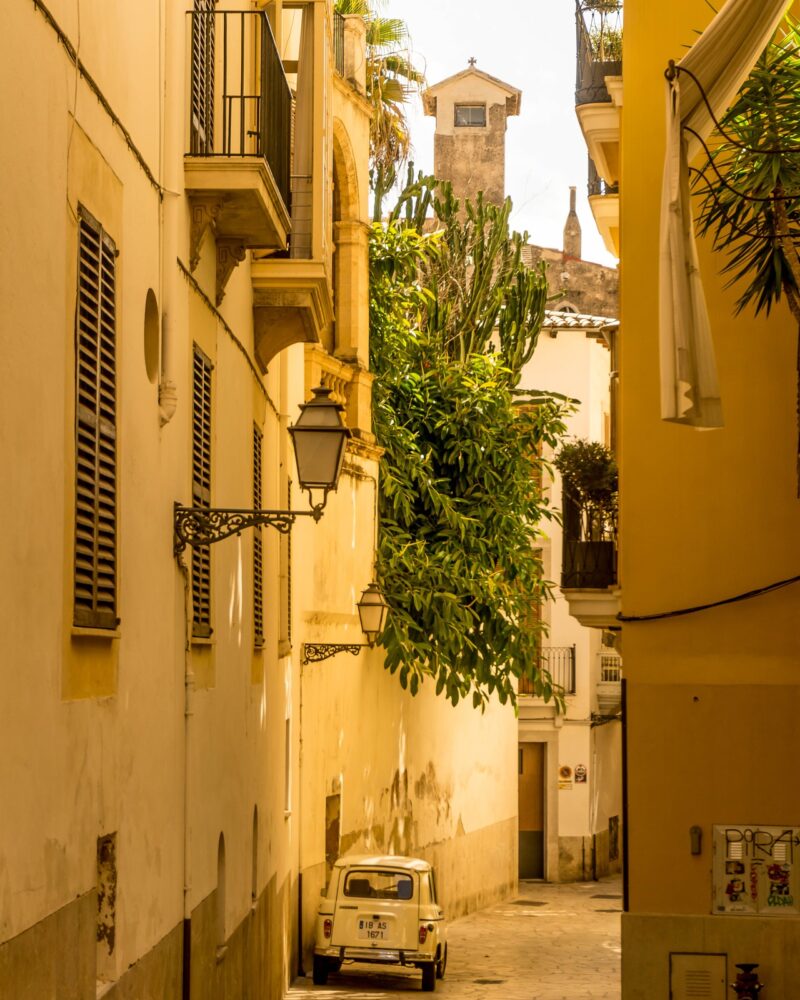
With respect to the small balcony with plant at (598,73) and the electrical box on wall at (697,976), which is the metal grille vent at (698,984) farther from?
the small balcony with plant at (598,73)

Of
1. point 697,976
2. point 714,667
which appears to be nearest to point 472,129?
point 714,667

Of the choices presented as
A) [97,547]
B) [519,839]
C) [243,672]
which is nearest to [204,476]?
[243,672]

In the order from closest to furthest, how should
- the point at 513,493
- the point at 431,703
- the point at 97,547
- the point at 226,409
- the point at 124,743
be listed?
the point at 97,547
the point at 124,743
the point at 226,409
the point at 513,493
the point at 431,703

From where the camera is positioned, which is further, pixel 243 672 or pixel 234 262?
pixel 243 672

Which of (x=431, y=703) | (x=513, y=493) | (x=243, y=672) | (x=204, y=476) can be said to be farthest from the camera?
(x=431, y=703)

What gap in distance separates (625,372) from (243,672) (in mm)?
3923

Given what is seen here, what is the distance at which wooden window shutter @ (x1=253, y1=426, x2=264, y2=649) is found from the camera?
49.5 feet

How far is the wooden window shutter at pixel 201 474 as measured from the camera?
1122 centimetres

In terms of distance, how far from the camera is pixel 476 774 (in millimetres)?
30703

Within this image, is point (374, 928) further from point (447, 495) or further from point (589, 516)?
point (447, 495)

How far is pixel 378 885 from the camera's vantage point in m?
19.5

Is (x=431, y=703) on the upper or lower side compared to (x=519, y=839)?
upper

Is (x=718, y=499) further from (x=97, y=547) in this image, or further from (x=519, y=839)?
(x=519, y=839)

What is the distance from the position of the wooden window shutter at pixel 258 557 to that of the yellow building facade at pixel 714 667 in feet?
10.7
